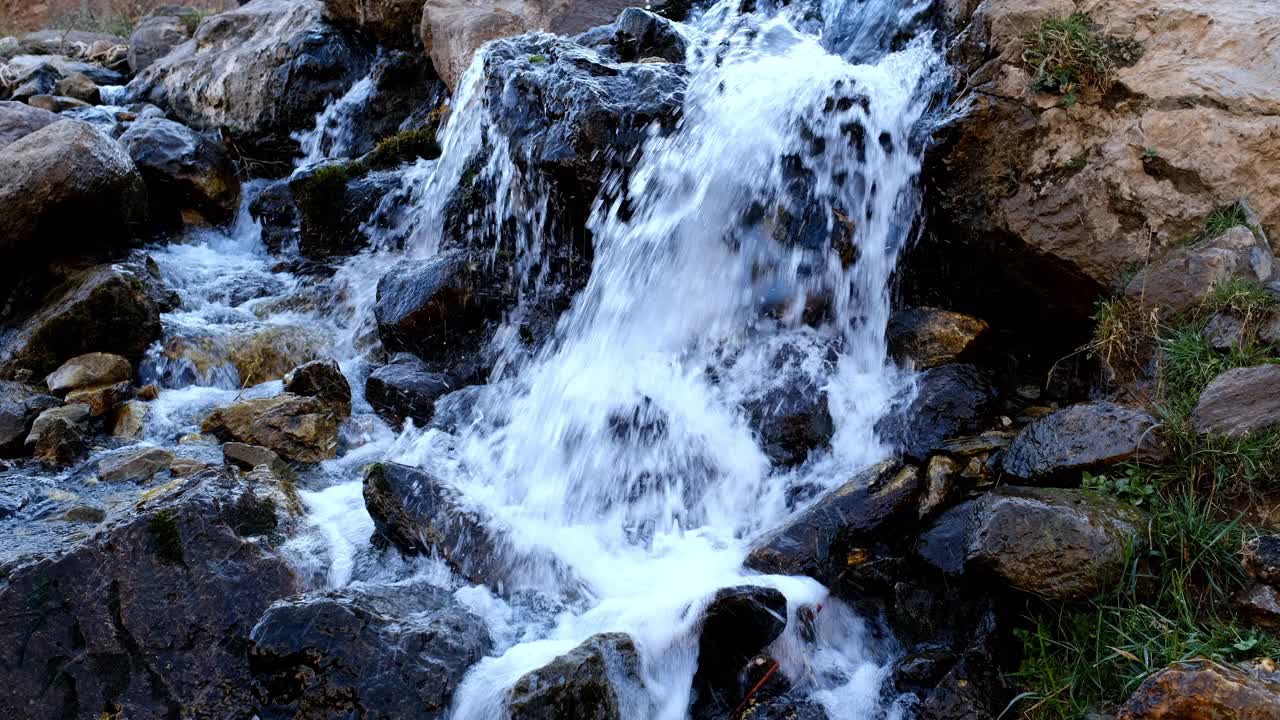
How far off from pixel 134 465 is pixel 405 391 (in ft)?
4.70

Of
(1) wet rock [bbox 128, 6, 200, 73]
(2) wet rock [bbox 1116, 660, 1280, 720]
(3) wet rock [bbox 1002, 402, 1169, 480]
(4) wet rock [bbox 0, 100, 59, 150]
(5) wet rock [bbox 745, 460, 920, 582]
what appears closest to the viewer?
(2) wet rock [bbox 1116, 660, 1280, 720]

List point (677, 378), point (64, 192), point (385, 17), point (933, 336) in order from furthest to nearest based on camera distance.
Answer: point (385, 17) < point (64, 192) < point (677, 378) < point (933, 336)

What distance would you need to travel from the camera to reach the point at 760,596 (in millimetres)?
3209

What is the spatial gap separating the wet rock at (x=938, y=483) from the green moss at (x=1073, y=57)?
2.05 m

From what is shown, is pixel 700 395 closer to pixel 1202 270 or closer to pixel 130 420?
pixel 1202 270

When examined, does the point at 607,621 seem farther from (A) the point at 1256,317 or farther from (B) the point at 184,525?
(A) the point at 1256,317

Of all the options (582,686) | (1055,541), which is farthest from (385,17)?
(1055,541)

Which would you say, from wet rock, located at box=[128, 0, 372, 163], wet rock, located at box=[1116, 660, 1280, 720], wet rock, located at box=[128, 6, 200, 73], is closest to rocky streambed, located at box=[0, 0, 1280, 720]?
wet rock, located at box=[1116, 660, 1280, 720]

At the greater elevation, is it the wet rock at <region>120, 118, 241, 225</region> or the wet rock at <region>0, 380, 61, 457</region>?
the wet rock at <region>120, 118, 241, 225</region>

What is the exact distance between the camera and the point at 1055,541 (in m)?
2.91

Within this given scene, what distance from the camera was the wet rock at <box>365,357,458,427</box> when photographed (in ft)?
16.6

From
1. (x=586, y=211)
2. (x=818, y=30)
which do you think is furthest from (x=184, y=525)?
(x=818, y=30)

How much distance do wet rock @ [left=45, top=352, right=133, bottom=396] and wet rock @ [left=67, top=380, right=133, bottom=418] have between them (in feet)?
0.25

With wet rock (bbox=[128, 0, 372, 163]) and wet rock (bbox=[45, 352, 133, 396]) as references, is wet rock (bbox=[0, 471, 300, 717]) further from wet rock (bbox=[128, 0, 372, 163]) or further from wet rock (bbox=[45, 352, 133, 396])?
wet rock (bbox=[128, 0, 372, 163])
